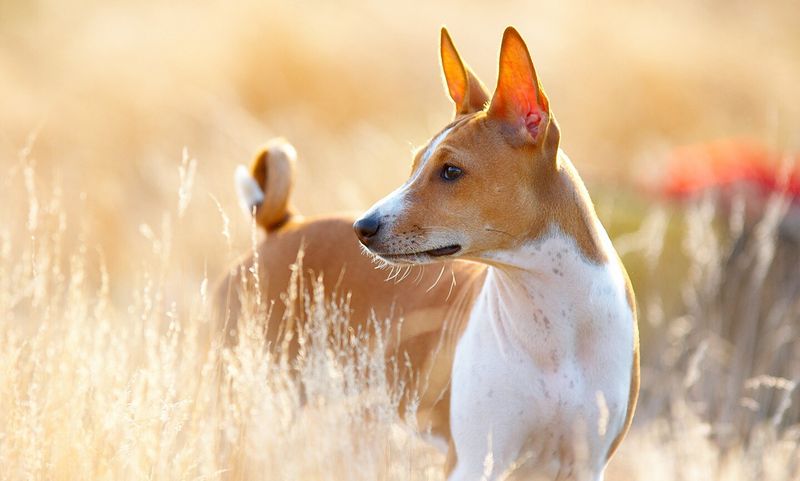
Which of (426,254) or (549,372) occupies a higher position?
(426,254)

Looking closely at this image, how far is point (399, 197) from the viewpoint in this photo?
322 centimetres

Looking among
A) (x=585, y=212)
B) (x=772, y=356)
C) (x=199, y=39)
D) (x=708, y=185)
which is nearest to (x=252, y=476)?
(x=585, y=212)

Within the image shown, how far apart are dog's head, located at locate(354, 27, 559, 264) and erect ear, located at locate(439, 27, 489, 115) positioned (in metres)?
0.33

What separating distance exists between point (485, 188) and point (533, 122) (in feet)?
0.79

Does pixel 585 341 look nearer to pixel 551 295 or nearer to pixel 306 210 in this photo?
pixel 551 295

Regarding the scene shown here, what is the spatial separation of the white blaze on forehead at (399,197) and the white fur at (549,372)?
1.14 ft

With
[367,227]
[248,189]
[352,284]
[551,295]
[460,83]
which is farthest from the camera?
[248,189]

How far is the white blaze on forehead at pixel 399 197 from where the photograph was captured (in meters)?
3.17

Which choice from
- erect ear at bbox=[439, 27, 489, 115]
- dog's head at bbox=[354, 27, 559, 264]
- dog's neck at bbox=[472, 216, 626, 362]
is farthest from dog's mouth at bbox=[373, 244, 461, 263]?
erect ear at bbox=[439, 27, 489, 115]

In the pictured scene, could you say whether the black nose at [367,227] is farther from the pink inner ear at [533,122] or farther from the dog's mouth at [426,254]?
the pink inner ear at [533,122]

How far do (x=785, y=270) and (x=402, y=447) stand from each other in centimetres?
311

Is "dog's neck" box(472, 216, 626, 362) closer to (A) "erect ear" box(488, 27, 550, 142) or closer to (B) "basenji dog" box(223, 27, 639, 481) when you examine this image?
(B) "basenji dog" box(223, 27, 639, 481)

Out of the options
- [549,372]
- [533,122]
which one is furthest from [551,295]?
[533,122]

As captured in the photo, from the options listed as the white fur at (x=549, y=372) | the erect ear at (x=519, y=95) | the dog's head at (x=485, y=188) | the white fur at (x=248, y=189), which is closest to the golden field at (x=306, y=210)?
the white fur at (x=248, y=189)
